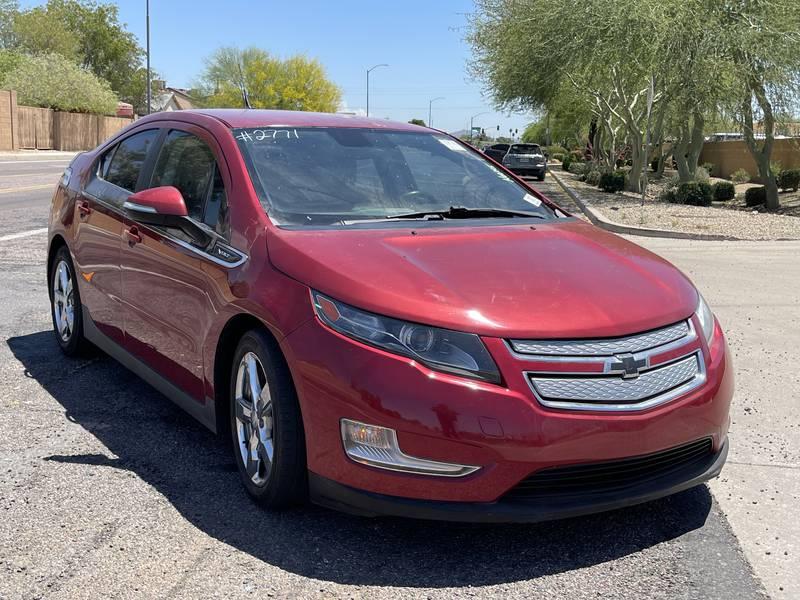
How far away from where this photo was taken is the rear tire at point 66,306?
5.50 meters

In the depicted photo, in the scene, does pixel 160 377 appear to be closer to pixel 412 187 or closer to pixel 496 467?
pixel 412 187

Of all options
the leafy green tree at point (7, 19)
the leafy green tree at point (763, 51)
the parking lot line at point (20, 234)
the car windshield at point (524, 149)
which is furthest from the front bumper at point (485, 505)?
the leafy green tree at point (7, 19)

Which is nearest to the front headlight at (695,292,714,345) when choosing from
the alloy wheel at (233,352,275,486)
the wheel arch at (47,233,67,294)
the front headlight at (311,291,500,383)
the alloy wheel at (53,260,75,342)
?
the front headlight at (311,291,500,383)

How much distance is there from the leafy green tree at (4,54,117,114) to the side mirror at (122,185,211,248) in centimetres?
A: 5427

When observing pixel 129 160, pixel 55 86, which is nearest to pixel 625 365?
pixel 129 160

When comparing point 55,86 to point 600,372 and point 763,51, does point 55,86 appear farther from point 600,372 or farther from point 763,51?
point 600,372

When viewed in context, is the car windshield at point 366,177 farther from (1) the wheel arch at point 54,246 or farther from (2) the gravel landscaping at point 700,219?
(2) the gravel landscaping at point 700,219

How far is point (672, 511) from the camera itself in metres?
3.64

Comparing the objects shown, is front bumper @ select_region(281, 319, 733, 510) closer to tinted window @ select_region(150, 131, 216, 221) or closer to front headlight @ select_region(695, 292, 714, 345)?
front headlight @ select_region(695, 292, 714, 345)

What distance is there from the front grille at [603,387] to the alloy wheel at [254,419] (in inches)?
43.0

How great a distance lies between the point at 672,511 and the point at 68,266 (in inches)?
159

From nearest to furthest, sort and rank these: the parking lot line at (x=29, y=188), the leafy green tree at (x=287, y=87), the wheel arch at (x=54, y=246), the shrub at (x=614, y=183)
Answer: the wheel arch at (x=54, y=246)
the parking lot line at (x=29, y=188)
the shrub at (x=614, y=183)
the leafy green tree at (x=287, y=87)

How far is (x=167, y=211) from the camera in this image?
3.93 meters

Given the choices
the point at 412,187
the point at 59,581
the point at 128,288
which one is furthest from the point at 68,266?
the point at 59,581
